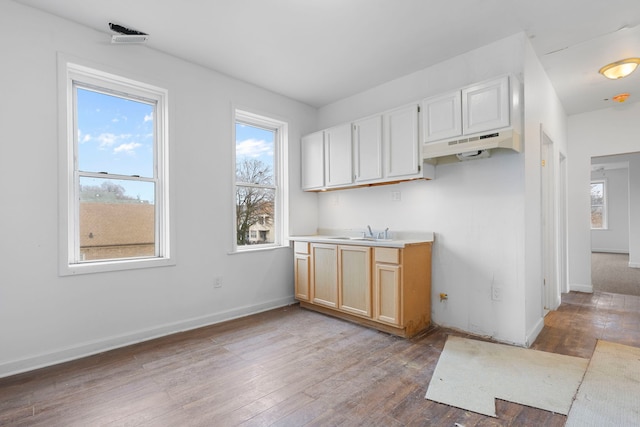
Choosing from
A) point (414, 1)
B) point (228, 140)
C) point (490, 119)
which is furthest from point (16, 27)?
point (490, 119)

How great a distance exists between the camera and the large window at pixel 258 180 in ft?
12.8

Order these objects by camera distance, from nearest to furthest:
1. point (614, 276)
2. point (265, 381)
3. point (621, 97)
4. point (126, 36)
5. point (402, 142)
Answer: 1. point (265, 381)
2. point (126, 36)
3. point (402, 142)
4. point (621, 97)
5. point (614, 276)

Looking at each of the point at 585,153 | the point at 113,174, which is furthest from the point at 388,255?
the point at 585,153

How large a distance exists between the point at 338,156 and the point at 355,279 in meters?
1.55

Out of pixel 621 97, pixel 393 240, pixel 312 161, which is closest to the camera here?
pixel 393 240

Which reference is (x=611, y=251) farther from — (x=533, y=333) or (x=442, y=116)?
(x=442, y=116)

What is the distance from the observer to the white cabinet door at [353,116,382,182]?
3.53m

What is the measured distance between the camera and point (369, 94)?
3.99 meters

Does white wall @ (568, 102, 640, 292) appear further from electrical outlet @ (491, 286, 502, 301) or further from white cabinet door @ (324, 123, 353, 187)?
white cabinet door @ (324, 123, 353, 187)

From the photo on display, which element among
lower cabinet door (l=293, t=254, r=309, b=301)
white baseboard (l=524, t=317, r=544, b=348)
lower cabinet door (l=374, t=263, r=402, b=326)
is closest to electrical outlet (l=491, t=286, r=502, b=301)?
white baseboard (l=524, t=317, r=544, b=348)

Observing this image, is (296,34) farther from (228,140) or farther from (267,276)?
(267,276)

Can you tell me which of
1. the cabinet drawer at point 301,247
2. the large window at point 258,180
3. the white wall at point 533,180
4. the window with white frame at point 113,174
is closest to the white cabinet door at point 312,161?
the large window at point 258,180

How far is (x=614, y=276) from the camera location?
235 inches

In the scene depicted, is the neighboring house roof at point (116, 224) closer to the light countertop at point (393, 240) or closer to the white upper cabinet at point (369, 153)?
the light countertop at point (393, 240)
